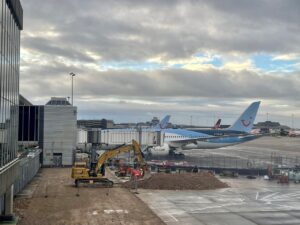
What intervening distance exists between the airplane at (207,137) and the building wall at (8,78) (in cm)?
5371

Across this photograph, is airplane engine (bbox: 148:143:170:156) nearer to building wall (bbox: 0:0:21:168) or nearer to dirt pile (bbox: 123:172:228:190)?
dirt pile (bbox: 123:172:228:190)

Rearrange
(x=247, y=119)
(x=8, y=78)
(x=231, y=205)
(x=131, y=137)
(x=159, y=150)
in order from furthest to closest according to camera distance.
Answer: (x=247, y=119) → (x=159, y=150) → (x=131, y=137) → (x=231, y=205) → (x=8, y=78)

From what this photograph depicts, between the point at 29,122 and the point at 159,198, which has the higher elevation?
the point at 29,122

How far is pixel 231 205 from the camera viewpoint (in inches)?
1473

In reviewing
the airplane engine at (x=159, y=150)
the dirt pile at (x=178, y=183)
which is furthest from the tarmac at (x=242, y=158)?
the dirt pile at (x=178, y=183)

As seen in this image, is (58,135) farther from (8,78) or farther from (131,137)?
(8,78)

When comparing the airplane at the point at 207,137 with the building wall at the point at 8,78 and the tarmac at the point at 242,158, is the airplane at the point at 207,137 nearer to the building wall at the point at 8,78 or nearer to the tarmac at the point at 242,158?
the tarmac at the point at 242,158

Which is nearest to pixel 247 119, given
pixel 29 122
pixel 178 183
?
pixel 29 122

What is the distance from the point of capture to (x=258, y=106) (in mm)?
100688

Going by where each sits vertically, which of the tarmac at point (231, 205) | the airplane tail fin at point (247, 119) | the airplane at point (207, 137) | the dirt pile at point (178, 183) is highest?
the airplane tail fin at point (247, 119)

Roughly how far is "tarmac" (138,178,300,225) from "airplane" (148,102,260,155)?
113ft

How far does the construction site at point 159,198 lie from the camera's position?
31984 millimetres

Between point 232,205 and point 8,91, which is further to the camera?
point 232,205

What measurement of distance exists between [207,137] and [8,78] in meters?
68.0
